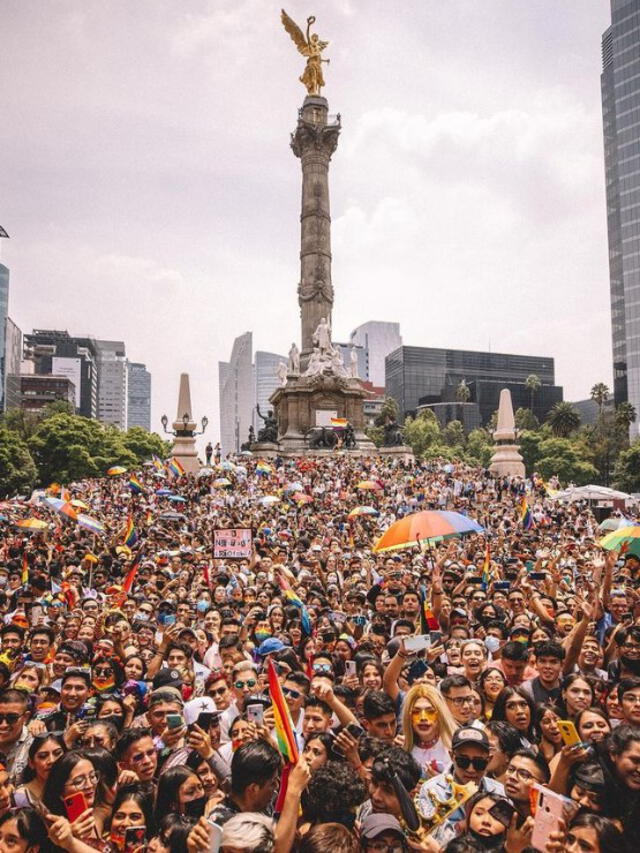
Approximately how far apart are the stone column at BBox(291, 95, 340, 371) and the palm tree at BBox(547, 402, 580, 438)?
43670 millimetres

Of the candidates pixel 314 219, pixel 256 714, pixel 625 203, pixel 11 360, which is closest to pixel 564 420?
pixel 625 203

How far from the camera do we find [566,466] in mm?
67938

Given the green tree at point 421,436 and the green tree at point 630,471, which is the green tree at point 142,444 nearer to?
the green tree at point 421,436

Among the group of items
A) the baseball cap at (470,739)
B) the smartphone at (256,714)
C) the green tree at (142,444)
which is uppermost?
the green tree at (142,444)

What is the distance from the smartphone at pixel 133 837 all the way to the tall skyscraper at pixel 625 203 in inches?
3586

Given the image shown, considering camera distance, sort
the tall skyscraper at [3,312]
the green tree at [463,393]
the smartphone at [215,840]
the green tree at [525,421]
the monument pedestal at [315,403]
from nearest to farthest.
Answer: the smartphone at [215,840]
the monument pedestal at [315,403]
the green tree at [525,421]
the tall skyscraper at [3,312]
the green tree at [463,393]

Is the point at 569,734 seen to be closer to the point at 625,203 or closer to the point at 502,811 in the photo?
the point at 502,811

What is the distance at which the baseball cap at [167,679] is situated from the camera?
609 cm

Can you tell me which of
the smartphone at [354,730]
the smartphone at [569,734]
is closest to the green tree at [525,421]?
the smartphone at [354,730]

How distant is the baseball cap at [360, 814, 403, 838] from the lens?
3.26 meters

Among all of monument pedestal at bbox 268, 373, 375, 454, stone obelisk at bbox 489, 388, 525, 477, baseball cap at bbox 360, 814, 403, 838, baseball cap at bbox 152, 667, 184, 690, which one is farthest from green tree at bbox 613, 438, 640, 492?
baseball cap at bbox 360, 814, 403, 838

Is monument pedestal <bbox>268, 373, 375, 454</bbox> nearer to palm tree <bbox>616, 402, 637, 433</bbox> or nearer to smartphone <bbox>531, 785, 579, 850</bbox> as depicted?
palm tree <bbox>616, 402, 637, 433</bbox>

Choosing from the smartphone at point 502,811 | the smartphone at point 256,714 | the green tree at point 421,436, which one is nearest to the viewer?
the smartphone at point 502,811

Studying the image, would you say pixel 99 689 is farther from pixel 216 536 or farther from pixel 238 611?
pixel 216 536
